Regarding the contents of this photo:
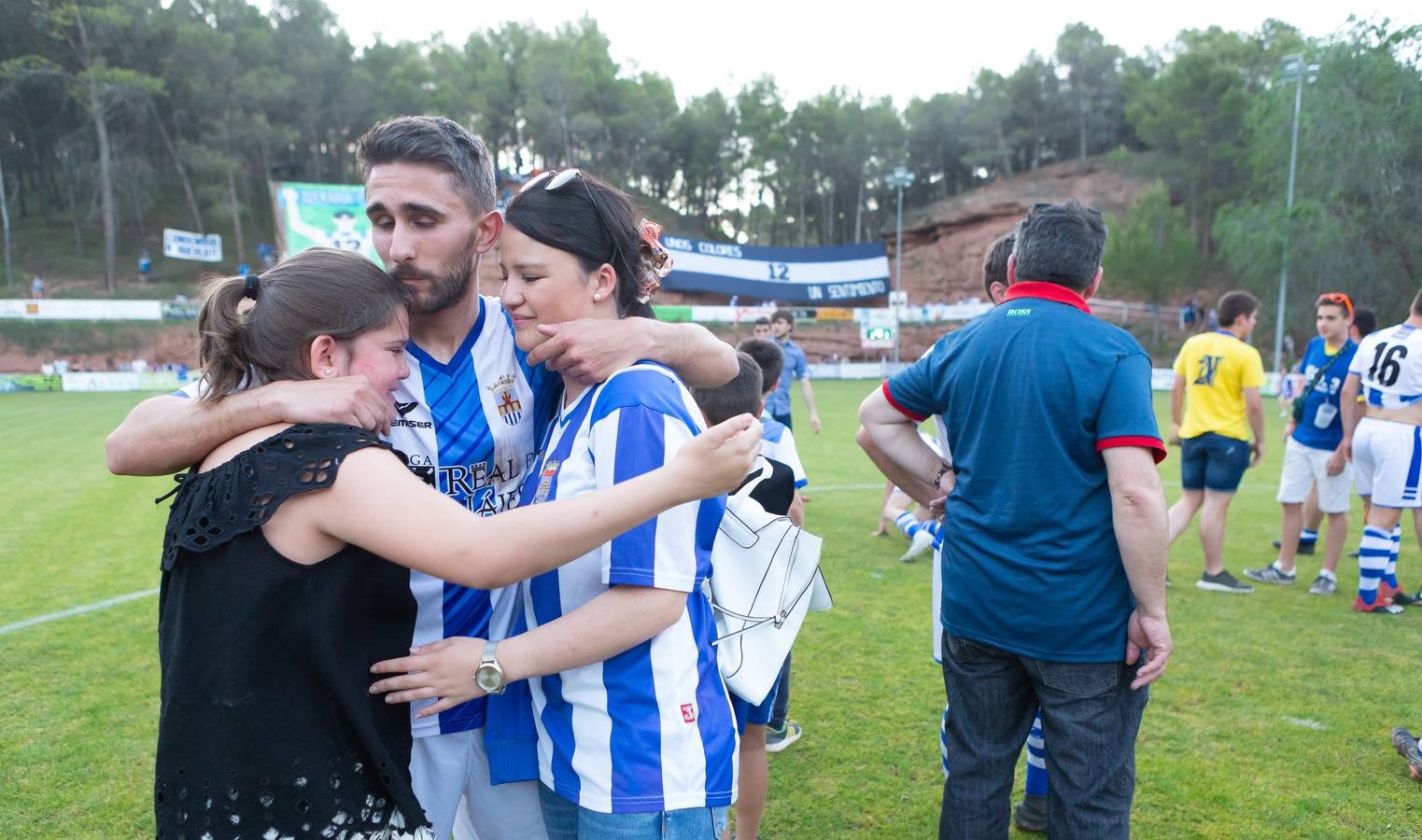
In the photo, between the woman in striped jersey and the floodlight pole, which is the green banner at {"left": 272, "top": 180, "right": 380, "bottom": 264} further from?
the floodlight pole

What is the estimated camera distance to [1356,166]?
3150 cm

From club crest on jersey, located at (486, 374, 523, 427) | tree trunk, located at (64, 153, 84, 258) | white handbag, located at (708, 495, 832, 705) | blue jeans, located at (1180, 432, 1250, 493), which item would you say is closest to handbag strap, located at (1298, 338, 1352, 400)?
blue jeans, located at (1180, 432, 1250, 493)

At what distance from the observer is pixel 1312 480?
735 centimetres

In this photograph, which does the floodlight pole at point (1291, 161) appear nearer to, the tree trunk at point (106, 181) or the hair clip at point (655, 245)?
the hair clip at point (655, 245)

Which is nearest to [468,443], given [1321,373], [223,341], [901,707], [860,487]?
[223,341]

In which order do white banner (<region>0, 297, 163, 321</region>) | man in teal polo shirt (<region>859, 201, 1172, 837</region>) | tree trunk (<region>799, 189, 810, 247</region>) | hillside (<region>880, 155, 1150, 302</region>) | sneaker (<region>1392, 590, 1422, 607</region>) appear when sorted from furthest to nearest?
tree trunk (<region>799, 189, 810, 247</region>) → hillside (<region>880, 155, 1150, 302</region>) → white banner (<region>0, 297, 163, 321</region>) → sneaker (<region>1392, 590, 1422, 607</region>) → man in teal polo shirt (<region>859, 201, 1172, 837</region>)

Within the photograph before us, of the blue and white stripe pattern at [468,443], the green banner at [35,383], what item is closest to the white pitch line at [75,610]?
the blue and white stripe pattern at [468,443]

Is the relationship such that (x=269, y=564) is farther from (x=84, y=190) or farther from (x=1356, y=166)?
(x=84, y=190)

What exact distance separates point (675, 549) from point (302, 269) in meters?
0.94

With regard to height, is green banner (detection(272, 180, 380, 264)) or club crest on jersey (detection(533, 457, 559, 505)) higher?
green banner (detection(272, 180, 380, 264))

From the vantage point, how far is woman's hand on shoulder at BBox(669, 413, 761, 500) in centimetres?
145

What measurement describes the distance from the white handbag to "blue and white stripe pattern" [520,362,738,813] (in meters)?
0.43

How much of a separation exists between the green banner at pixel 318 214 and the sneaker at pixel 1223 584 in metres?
31.3

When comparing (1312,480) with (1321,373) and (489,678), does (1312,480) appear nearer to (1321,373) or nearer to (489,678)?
(1321,373)
